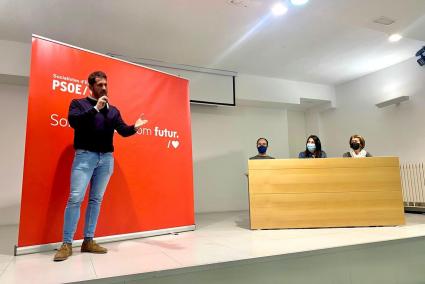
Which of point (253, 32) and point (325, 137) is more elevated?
point (253, 32)

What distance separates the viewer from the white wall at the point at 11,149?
4426 mm

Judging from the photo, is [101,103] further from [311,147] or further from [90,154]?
[311,147]

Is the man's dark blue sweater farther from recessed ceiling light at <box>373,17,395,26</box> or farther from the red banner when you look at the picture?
recessed ceiling light at <box>373,17,395,26</box>

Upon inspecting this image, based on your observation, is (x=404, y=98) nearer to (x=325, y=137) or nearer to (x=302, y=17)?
(x=325, y=137)

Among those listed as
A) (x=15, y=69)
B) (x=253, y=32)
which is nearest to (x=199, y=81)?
(x=253, y=32)

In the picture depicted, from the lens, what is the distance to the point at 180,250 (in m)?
2.33

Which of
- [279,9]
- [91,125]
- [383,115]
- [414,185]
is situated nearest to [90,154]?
[91,125]

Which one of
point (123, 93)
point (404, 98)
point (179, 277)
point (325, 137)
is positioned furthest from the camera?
point (325, 137)

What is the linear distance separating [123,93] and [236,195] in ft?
11.8

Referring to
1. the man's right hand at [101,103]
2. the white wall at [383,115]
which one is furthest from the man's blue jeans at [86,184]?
the white wall at [383,115]

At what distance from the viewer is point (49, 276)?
1.74 metres

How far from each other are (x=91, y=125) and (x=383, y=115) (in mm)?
5196

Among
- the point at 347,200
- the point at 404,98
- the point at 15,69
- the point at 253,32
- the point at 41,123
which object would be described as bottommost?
the point at 347,200

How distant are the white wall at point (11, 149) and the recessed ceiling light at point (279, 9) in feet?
13.0
